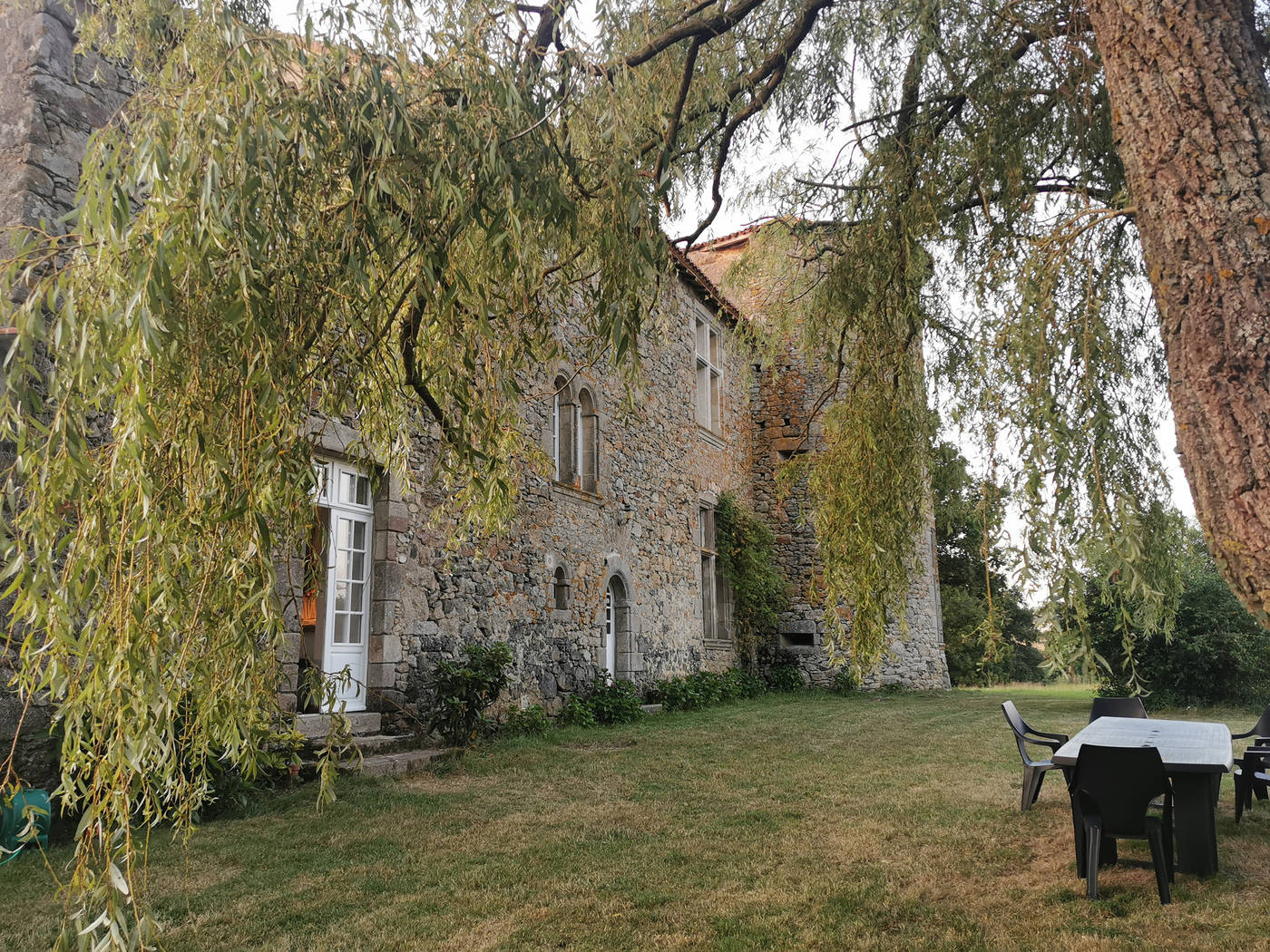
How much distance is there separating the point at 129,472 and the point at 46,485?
230 mm

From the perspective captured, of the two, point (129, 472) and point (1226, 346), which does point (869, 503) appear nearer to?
point (1226, 346)

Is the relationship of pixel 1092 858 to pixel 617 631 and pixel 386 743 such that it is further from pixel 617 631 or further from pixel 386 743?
pixel 617 631

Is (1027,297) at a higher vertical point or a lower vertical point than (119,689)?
higher

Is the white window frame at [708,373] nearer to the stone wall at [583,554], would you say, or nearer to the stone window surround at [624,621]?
the stone wall at [583,554]

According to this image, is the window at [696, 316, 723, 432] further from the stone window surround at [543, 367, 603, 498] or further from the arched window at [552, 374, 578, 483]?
the arched window at [552, 374, 578, 483]

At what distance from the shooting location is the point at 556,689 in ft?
31.0

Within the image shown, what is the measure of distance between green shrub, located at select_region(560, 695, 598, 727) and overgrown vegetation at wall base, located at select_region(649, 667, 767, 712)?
175cm

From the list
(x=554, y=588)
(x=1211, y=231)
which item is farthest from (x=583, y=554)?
(x=1211, y=231)

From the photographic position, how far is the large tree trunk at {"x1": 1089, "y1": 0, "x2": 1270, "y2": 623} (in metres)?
2.11

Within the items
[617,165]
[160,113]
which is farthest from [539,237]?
[160,113]

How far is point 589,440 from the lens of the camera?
10.6 meters

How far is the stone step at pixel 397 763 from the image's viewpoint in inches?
250

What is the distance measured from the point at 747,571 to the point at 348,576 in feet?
27.1

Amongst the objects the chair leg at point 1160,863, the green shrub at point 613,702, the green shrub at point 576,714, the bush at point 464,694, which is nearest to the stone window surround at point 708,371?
the green shrub at point 613,702
